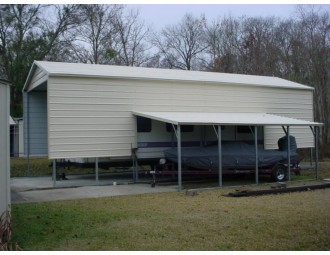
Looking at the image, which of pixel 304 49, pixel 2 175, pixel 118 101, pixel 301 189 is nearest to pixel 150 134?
pixel 118 101

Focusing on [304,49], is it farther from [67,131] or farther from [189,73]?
[67,131]

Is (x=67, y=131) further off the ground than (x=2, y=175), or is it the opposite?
(x=67, y=131)

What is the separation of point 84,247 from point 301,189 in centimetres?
A: 882

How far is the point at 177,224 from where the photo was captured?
340 inches

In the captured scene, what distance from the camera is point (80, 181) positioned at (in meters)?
17.6

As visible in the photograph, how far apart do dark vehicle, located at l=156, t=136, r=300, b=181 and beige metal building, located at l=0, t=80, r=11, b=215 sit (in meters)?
8.73

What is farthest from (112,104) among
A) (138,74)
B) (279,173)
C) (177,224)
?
(177,224)

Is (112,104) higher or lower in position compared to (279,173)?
higher

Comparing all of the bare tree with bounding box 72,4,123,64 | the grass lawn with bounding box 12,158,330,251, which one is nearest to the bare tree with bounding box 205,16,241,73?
the bare tree with bounding box 72,4,123,64

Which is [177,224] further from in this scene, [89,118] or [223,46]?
[223,46]

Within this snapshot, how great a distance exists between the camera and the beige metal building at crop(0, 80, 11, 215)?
747cm

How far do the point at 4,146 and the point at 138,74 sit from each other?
10583 millimetres

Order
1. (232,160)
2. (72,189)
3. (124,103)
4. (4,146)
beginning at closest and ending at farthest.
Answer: (4,146), (72,189), (232,160), (124,103)

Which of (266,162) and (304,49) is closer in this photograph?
(266,162)
